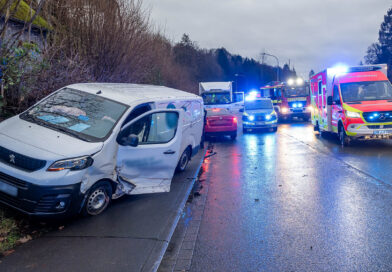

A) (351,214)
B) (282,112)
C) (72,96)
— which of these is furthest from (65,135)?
(282,112)

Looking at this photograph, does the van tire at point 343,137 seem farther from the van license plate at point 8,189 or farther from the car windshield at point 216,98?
the van license plate at point 8,189

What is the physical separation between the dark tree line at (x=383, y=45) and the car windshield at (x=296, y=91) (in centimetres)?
4757

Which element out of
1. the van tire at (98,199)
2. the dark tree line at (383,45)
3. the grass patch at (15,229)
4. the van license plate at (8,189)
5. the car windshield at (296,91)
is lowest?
the grass patch at (15,229)

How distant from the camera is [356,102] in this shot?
12.8 metres

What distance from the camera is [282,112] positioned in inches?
1057

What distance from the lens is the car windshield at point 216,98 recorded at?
23359 mm

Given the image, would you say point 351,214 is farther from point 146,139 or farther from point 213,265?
point 146,139

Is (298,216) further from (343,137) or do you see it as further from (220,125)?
(220,125)

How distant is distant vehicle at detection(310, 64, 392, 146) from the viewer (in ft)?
39.4

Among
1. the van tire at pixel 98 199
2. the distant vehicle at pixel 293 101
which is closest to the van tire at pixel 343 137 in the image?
the van tire at pixel 98 199

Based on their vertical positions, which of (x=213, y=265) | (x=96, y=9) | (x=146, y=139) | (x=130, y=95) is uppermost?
(x=96, y=9)

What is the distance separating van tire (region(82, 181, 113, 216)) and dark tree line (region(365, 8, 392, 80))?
71.1m

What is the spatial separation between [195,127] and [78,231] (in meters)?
5.28

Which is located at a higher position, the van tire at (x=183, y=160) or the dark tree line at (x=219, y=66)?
the dark tree line at (x=219, y=66)
